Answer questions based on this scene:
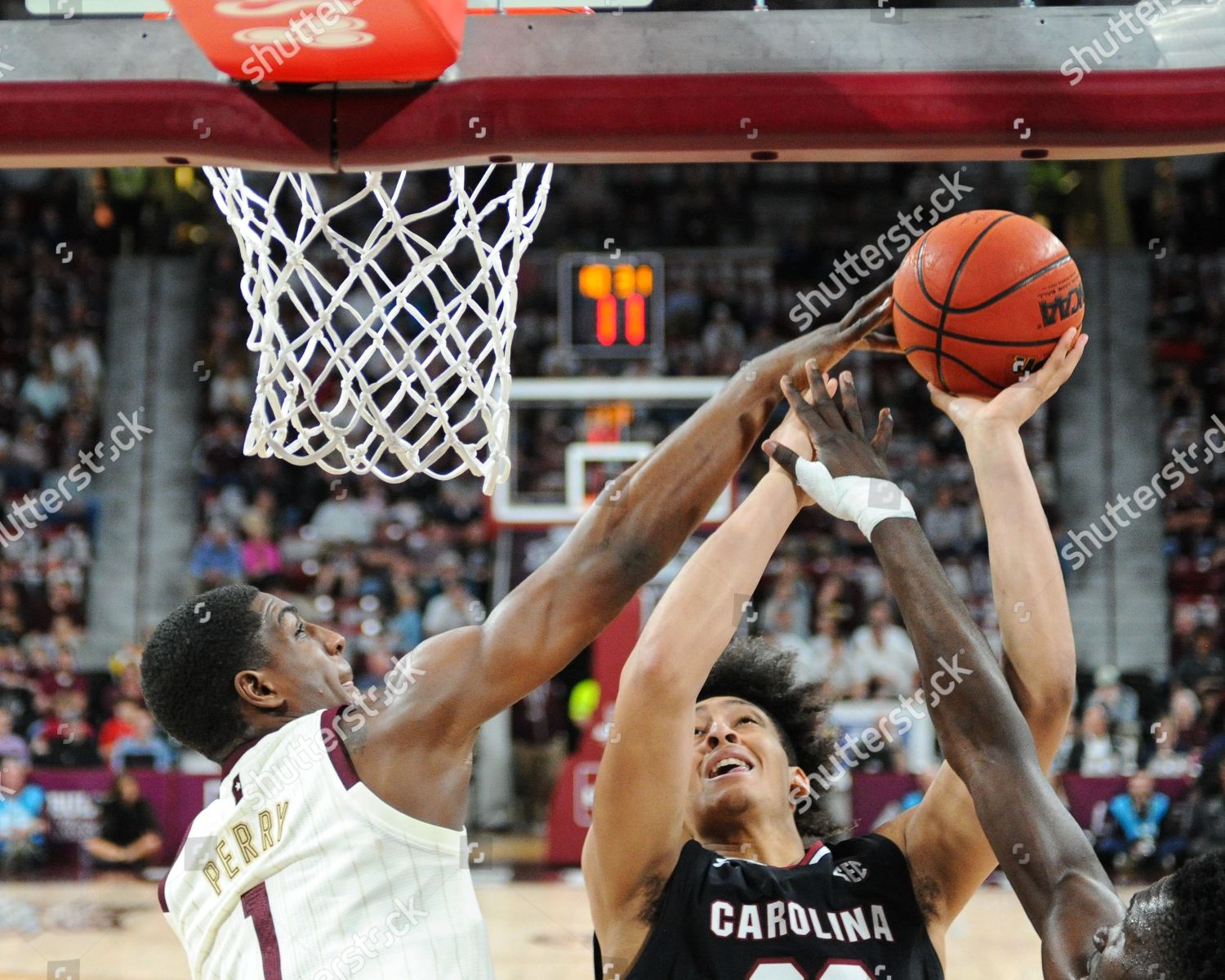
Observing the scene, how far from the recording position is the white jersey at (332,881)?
2.09m

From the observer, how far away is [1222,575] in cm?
1107

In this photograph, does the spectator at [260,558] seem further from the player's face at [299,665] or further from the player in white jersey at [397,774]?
the player in white jersey at [397,774]

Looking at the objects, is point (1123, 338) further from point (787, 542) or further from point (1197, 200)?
point (787, 542)

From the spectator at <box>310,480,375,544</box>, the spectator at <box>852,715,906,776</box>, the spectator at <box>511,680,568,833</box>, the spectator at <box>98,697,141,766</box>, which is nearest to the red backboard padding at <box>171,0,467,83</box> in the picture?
the spectator at <box>852,715,906,776</box>

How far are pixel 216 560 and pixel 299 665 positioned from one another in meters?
8.90

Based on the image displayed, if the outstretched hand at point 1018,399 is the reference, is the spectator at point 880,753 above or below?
below

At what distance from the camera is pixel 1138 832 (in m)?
8.32

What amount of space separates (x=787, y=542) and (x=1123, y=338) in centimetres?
420

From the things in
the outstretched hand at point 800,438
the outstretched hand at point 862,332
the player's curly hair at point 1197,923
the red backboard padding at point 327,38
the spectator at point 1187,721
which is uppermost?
the red backboard padding at point 327,38

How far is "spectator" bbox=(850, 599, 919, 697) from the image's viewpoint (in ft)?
31.7

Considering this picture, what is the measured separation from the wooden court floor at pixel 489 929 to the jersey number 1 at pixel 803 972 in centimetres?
419

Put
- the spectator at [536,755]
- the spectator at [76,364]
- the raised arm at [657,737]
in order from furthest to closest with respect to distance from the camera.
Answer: the spectator at [76,364]
the spectator at [536,755]
the raised arm at [657,737]

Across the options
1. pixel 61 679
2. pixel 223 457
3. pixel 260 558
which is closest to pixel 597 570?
pixel 61 679

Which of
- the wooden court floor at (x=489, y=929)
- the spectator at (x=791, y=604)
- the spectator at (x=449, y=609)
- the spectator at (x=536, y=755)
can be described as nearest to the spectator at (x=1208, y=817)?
the wooden court floor at (x=489, y=929)
